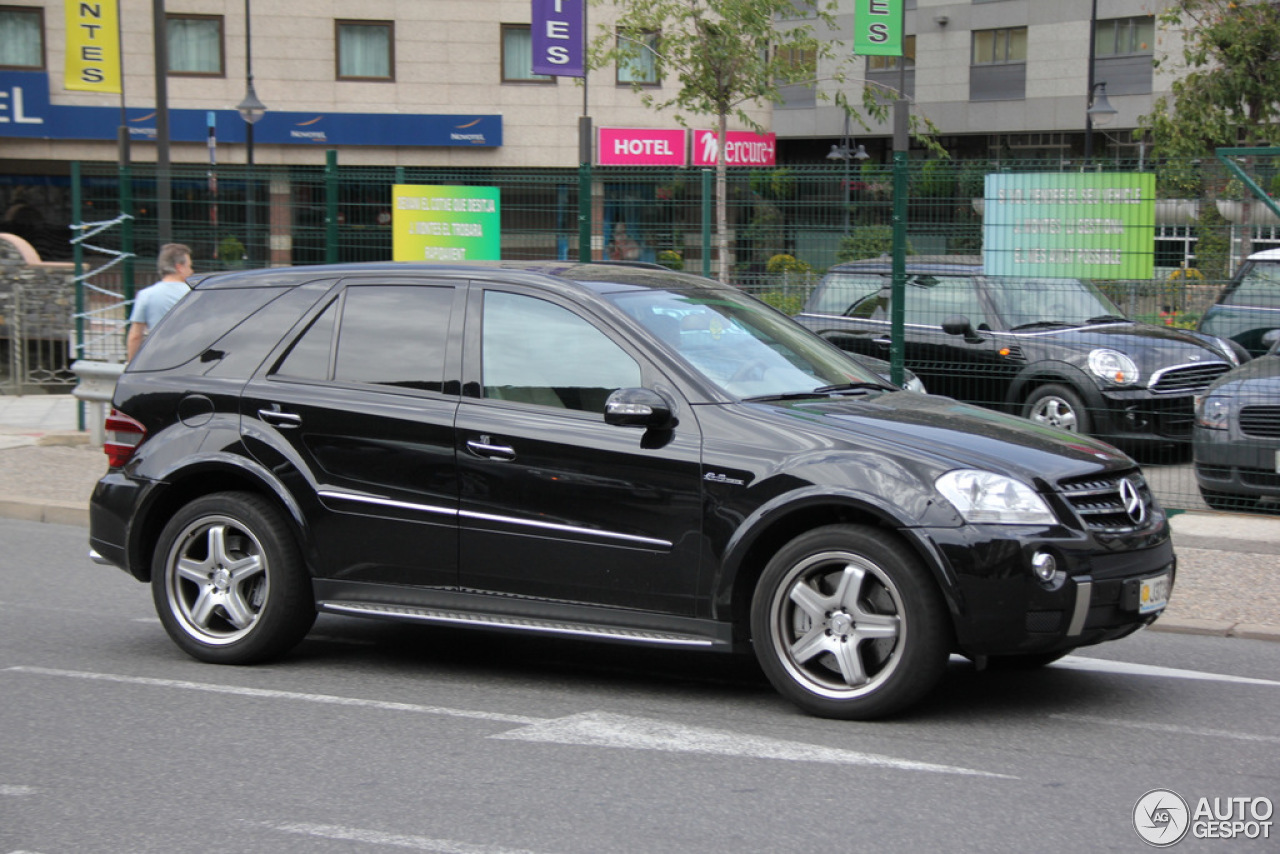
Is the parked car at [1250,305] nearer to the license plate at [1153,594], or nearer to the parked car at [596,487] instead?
the parked car at [596,487]

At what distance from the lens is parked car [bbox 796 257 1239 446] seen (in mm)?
10898

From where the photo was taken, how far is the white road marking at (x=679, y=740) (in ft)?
16.7

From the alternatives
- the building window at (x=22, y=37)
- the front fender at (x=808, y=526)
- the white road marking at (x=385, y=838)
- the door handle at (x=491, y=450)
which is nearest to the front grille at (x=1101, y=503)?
the front fender at (x=808, y=526)

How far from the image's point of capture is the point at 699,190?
38.4 feet

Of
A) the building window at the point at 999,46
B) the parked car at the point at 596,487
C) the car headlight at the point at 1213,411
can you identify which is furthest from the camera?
the building window at the point at 999,46

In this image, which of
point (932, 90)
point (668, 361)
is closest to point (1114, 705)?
→ point (668, 361)

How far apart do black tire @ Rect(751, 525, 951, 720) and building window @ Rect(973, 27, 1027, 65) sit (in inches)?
1968

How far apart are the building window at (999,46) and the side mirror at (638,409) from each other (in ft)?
163

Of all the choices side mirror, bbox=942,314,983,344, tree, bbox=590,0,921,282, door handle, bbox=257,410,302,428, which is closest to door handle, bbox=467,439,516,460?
door handle, bbox=257,410,302,428

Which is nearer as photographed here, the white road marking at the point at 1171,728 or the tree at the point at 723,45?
the white road marking at the point at 1171,728

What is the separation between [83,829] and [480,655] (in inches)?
101

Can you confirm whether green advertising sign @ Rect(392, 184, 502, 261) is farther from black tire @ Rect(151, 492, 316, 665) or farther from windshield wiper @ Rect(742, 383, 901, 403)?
windshield wiper @ Rect(742, 383, 901, 403)

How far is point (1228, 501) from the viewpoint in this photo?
10.5 metres

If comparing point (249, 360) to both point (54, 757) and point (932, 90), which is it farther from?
point (932, 90)
